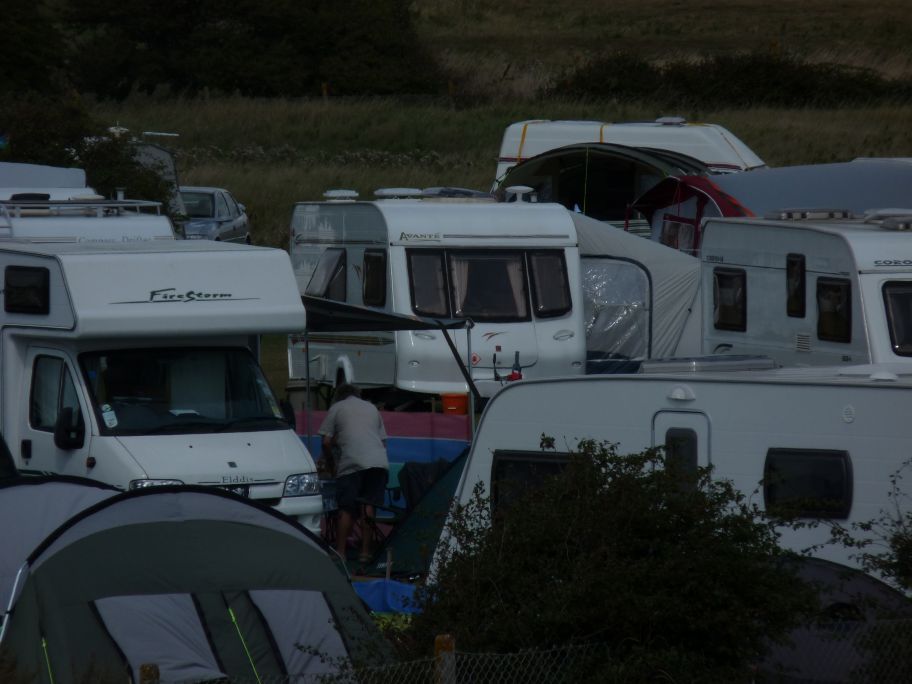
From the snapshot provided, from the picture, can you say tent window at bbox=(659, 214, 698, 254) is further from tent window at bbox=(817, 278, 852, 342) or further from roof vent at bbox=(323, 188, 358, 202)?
tent window at bbox=(817, 278, 852, 342)

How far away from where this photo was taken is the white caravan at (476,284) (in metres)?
15.3

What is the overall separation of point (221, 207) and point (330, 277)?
441 inches

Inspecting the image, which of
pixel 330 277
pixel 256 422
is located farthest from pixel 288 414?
pixel 330 277

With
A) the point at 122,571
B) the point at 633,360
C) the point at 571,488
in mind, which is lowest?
the point at 633,360

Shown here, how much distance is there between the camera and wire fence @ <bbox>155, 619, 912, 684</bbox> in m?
6.05

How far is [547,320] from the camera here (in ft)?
51.0

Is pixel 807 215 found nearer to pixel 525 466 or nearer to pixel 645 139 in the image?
pixel 525 466

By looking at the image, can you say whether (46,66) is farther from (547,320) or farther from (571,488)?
(571,488)

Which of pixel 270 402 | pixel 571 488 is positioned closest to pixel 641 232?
pixel 270 402

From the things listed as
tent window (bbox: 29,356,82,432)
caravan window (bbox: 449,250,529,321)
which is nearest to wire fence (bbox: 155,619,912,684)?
tent window (bbox: 29,356,82,432)

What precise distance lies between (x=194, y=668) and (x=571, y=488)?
1.79 meters

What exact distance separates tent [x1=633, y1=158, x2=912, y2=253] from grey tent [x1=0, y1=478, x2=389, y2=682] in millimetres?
11612

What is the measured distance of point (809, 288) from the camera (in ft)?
42.5

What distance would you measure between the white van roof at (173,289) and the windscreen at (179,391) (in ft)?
1.01
